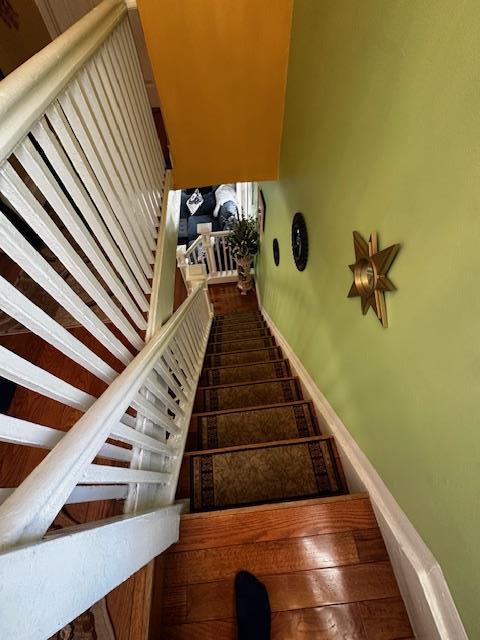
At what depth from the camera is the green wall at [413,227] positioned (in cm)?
60

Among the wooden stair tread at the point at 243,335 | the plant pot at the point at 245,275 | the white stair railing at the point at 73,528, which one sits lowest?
the white stair railing at the point at 73,528

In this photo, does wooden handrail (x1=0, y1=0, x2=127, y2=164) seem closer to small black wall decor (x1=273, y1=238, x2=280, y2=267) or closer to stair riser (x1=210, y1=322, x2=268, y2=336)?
small black wall decor (x1=273, y1=238, x2=280, y2=267)

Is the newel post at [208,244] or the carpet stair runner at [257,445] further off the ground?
the newel post at [208,244]

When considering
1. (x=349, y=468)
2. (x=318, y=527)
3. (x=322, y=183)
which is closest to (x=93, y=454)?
(x=318, y=527)

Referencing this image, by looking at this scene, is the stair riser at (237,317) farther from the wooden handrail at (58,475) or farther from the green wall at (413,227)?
the wooden handrail at (58,475)

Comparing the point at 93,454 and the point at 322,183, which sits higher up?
the point at 322,183


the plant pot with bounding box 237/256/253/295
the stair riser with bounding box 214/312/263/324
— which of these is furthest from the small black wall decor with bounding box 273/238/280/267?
the plant pot with bounding box 237/256/253/295

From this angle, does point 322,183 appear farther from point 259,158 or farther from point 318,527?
point 318,527

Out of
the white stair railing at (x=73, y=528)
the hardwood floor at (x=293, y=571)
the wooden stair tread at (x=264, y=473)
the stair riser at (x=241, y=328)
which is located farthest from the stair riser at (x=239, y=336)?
the white stair railing at (x=73, y=528)

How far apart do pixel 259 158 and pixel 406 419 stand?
7.01 feet

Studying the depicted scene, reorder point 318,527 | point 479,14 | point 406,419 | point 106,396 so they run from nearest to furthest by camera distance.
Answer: point 479,14 → point 106,396 → point 406,419 → point 318,527

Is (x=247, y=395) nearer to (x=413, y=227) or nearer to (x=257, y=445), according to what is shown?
(x=257, y=445)

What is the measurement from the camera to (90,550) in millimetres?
580

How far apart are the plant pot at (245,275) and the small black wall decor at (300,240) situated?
9.04ft
